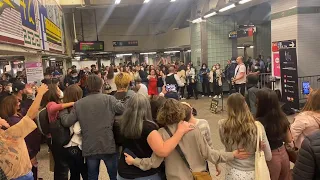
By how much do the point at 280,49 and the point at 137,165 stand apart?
7336mm

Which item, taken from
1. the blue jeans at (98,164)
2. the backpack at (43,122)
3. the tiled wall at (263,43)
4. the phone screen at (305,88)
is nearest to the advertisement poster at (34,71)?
the backpack at (43,122)

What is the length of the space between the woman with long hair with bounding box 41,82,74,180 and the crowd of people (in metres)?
0.01

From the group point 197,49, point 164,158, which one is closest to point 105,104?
point 164,158

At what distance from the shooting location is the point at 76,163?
321 cm

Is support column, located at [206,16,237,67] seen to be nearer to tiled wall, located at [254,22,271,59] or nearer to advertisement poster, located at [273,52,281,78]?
tiled wall, located at [254,22,271,59]

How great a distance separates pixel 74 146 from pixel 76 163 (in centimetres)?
24

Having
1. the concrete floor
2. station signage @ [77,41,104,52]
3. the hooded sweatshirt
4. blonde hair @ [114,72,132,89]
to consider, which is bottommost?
the concrete floor

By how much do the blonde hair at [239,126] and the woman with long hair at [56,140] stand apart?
5.39ft

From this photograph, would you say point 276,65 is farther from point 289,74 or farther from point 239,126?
point 239,126

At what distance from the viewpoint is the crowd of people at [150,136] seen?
2291 mm

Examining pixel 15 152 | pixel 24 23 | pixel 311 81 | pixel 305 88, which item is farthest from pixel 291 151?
pixel 311 81

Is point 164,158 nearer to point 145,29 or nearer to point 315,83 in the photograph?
point 315,83

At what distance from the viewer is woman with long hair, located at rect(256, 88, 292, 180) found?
2.69 meters

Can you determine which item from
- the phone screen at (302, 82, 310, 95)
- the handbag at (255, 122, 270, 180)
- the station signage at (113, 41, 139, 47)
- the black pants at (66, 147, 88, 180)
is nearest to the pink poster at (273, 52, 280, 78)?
the phone screen at (302, 82, 310, 95)
